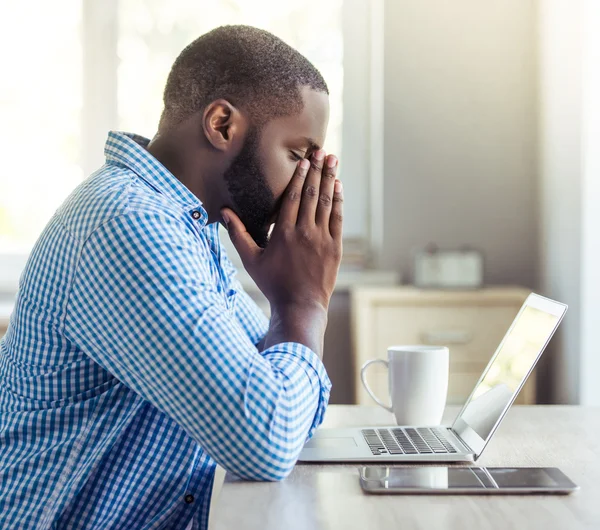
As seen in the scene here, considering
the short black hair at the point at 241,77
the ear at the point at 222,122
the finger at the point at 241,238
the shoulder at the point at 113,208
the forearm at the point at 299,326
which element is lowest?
the forearm at the point at 299,326

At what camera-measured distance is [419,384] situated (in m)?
1.08

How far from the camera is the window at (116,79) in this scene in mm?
2809

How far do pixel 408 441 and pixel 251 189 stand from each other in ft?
1.35

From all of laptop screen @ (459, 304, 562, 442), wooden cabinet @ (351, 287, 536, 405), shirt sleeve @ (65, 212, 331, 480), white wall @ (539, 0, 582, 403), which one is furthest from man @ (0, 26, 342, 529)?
white wall @ (539, 0, 582, 403)

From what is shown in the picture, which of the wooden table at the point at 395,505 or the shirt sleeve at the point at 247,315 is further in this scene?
the shirt sleeve at the point at 247,315

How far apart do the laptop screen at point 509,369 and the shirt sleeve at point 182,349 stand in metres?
0.25

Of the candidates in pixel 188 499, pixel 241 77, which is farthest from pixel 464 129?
pixel 188 499

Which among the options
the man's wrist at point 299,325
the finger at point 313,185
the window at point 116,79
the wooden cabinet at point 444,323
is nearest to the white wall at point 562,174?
the wooden cabinet at point 444,323

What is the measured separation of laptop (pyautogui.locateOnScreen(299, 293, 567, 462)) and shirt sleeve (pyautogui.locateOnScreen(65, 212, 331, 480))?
13cm

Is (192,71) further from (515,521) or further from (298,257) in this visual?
(515,521)

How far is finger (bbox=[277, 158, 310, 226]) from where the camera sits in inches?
43.3

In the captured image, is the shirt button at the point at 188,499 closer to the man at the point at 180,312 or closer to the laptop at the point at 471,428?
the man at the point at 180,312

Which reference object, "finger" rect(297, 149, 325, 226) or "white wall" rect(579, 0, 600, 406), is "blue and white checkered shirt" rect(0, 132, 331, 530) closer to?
"finger" rect(297, 149, 325, 226)

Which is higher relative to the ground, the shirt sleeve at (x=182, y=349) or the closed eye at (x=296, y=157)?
the closed eye at (x=296, y=157)
